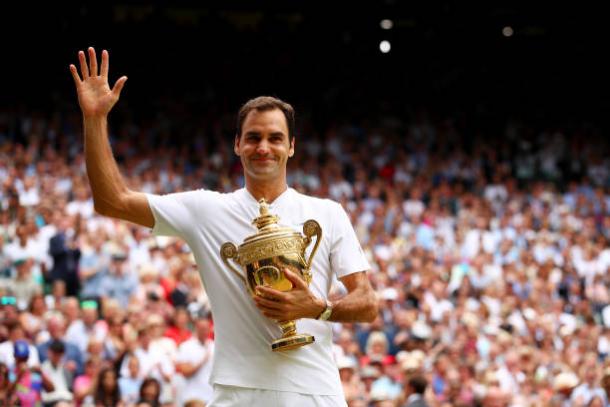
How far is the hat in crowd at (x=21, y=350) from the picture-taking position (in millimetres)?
7305

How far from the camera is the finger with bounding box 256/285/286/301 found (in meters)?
2.89

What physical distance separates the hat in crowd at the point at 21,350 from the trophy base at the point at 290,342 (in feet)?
15.6

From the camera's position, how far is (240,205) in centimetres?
319

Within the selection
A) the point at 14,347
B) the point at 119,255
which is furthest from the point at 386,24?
the point at 14,347

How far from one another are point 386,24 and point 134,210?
20.0 m

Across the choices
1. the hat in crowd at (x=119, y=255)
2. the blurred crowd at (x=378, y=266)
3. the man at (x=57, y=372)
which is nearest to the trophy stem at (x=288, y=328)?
the blurred crowd at (x=378, y=266)

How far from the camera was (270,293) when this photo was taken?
290 cm

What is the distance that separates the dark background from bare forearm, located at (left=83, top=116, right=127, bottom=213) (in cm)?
1563

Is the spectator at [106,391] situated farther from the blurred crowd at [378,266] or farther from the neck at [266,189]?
the neck at [266,189]

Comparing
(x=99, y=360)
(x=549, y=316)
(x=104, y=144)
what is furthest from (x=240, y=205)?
(x=549, y=316)

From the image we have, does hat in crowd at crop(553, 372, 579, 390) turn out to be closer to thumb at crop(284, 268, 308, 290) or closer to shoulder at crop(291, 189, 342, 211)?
shoulder at crop(291, 189, 342, 211)

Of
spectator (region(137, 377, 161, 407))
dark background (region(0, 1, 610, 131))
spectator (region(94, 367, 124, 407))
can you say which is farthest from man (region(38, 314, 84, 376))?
dark background (region(0, 1, 610, 131))

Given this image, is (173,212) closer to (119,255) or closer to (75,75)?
(75,75)

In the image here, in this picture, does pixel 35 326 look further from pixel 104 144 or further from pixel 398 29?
pixel 398 29
